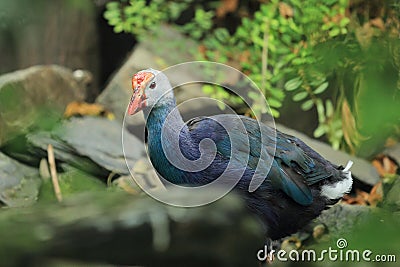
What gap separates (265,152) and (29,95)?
66.4 inches

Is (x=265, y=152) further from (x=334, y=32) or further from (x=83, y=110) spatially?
(x=83, y=110)

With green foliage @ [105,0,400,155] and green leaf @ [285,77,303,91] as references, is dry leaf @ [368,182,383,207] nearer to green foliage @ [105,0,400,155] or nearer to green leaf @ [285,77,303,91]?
green foliage @ [105,0,400,155]

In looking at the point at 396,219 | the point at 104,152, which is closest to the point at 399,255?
the point at 396,219

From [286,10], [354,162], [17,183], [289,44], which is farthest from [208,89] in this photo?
[17,183]

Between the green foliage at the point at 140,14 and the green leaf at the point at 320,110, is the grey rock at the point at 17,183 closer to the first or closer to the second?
the green foliage at the point at 140,14

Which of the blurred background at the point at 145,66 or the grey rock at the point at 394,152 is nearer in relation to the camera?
the blurred background at the point at 145,66

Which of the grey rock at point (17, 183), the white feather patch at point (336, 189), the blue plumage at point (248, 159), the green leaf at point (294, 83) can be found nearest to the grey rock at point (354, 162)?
the green leaf at point (294, 83)

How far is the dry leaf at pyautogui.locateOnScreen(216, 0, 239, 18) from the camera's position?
4418 mm

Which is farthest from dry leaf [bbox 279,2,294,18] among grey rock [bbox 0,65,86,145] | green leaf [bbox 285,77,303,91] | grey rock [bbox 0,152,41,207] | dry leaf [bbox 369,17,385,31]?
grey rock [bbox 0,152,41,207]

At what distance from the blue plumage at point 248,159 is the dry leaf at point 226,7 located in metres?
2.20

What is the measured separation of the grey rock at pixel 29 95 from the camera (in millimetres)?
3418

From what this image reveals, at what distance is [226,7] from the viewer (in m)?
4.42

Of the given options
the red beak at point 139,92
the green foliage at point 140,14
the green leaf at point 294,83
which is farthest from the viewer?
the green foliage at point 140,14

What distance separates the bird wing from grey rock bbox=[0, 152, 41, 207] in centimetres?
110
